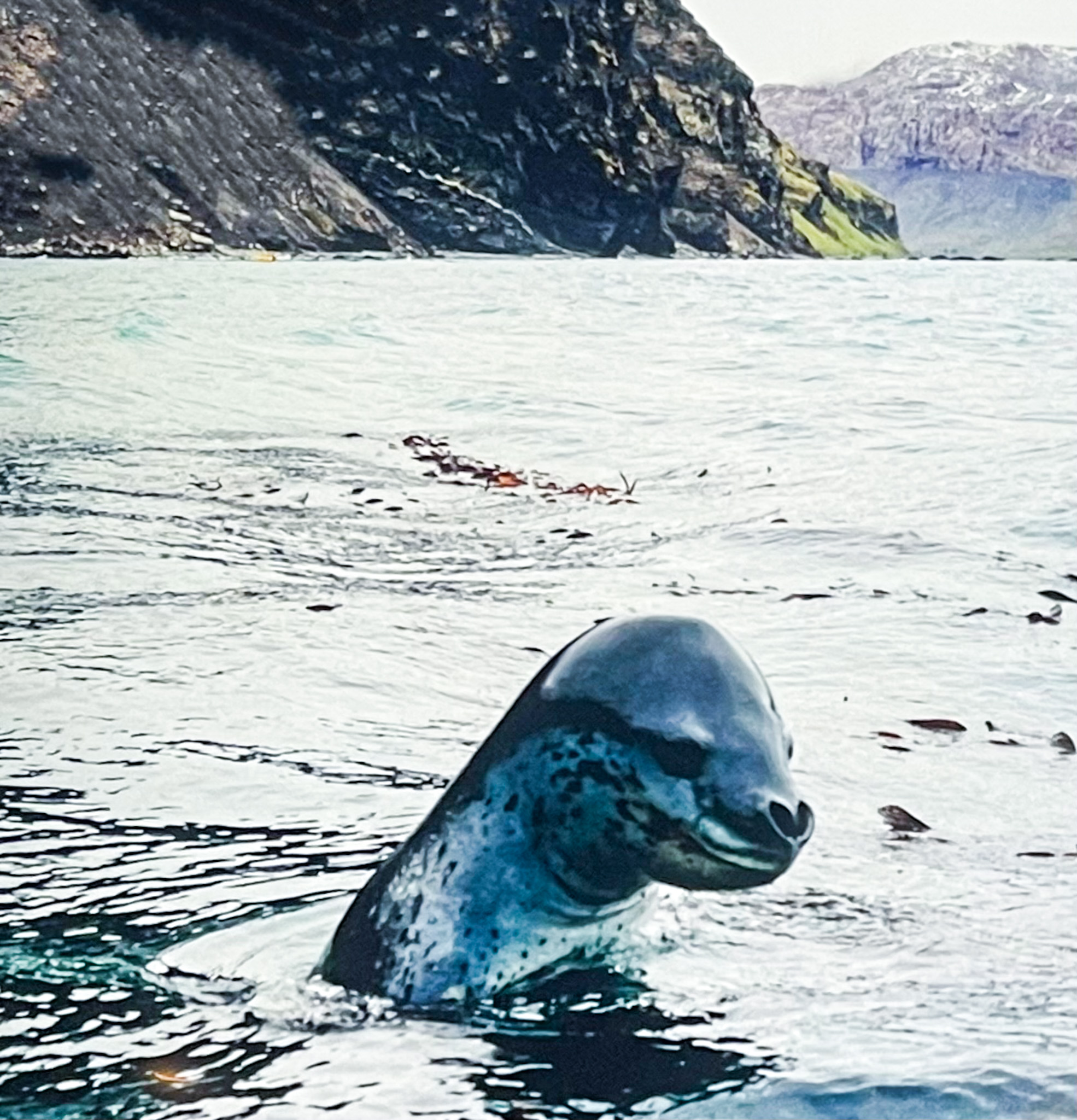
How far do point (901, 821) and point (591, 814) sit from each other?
0.80 meters

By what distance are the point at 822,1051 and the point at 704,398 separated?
109cm

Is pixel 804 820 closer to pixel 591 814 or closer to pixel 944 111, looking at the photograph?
pixel 591 814

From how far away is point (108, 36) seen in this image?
9.24 feet

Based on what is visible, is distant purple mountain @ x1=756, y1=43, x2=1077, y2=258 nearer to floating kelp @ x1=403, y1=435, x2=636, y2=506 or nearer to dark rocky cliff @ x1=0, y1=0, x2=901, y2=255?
dark rocky cliff @ x1=0, y1=0, x2=901, y2=255

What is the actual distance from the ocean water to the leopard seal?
105mm

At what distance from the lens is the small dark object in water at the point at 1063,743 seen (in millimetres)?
2361

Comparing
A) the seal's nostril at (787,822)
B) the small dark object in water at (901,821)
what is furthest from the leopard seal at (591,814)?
the small dark object in water at (901,821)

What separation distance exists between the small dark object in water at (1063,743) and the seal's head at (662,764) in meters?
0.89

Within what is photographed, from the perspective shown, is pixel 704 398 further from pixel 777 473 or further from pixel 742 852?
pixel 742 852

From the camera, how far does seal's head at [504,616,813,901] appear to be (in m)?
1.53

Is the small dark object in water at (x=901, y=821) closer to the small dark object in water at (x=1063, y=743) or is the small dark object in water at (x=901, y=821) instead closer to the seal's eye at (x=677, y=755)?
the small dark object in water at (x=1063, y=743)

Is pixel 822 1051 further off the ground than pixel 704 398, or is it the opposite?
pixel 704 398

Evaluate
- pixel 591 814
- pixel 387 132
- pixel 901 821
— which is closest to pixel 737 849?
pixel 591 814

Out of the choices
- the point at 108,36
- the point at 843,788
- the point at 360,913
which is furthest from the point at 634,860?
the point at 108,36
